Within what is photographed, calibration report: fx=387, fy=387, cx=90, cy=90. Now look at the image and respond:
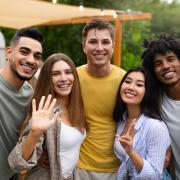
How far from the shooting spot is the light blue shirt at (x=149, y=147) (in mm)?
2750

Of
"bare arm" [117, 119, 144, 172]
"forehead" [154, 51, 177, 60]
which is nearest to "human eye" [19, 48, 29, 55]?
"bare arm" [117, 119, 144, 172]

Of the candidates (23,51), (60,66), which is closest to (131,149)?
(60,66)

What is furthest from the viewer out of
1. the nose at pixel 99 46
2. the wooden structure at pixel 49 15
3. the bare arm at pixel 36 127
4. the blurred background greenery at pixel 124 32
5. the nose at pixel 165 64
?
the blurred background greenery at pixel 124 32

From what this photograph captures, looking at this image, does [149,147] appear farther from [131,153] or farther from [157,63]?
[157,63]

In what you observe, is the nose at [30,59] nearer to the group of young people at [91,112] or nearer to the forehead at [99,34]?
the group of young people at [91,112]

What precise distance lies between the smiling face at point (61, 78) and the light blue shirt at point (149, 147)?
604mm

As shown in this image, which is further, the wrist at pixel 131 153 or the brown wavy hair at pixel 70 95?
the brown wavy hair at pixel 70 95

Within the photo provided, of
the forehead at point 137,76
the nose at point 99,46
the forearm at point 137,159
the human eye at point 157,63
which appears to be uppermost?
the nose at point 99,46

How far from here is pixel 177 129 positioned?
10.0ft

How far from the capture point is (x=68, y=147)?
9.25 feet

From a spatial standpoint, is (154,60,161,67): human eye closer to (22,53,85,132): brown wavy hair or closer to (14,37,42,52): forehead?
(22,53,85,132): brown wavy hair

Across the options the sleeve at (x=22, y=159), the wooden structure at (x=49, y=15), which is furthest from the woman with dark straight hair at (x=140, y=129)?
the wooden structure at (x=49, y=15)

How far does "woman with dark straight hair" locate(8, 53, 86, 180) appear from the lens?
2.58 meters

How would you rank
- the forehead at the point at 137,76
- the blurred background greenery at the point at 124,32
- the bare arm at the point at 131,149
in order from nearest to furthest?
1. the bare arm at the point at 131,149
2. the forehead at the point at 137,76
3. the blurred background greenery at the point at 124,32
